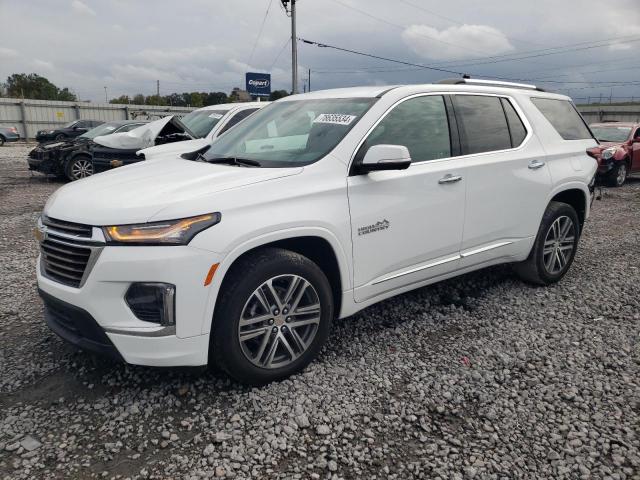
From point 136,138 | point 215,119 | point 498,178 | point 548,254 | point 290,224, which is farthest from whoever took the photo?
point 215,119

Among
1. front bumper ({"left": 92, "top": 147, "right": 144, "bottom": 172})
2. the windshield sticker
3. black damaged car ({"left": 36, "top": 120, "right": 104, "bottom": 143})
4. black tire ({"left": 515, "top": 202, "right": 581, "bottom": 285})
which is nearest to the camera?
the windshield sticker

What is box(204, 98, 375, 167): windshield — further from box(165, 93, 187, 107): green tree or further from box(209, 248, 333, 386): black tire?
box(165, 93, 187, 107): green tree

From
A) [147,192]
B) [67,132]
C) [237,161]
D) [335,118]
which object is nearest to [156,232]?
[147,192]

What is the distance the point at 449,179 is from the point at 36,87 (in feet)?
271

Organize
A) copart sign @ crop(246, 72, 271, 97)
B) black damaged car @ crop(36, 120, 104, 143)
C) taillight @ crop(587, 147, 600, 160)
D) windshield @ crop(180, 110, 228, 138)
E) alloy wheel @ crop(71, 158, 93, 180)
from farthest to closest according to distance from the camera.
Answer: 1. copart sign @ crop(246, 72, 271, 97)
2. black damaged car @ crop(36, 120, 104, 143)
3. alloy wheel @ crop(71, 158, 93, 180)
4. windshield @ crop(180, 110, 228, 138)
5. taillight @ crop(587, 147, 600, 160)

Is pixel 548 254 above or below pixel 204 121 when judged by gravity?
below

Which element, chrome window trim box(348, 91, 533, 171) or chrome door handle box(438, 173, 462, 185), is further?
chrome door handle box(438, 173, 462, 185)

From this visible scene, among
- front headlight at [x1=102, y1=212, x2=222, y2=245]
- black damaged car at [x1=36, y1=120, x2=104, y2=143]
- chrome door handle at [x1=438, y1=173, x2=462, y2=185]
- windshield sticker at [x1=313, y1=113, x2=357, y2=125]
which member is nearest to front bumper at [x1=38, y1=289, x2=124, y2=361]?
front headlight at [x1=102, y1=212, x2=222, y2=245]

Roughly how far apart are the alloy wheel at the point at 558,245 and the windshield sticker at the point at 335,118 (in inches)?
93.6

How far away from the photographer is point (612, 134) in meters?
13.2

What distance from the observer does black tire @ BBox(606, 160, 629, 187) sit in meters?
12.3

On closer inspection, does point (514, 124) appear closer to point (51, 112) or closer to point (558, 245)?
point (558, 245)

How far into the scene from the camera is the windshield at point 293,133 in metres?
3.25

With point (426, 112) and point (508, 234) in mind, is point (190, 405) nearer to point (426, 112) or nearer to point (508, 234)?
point (426, 112)
